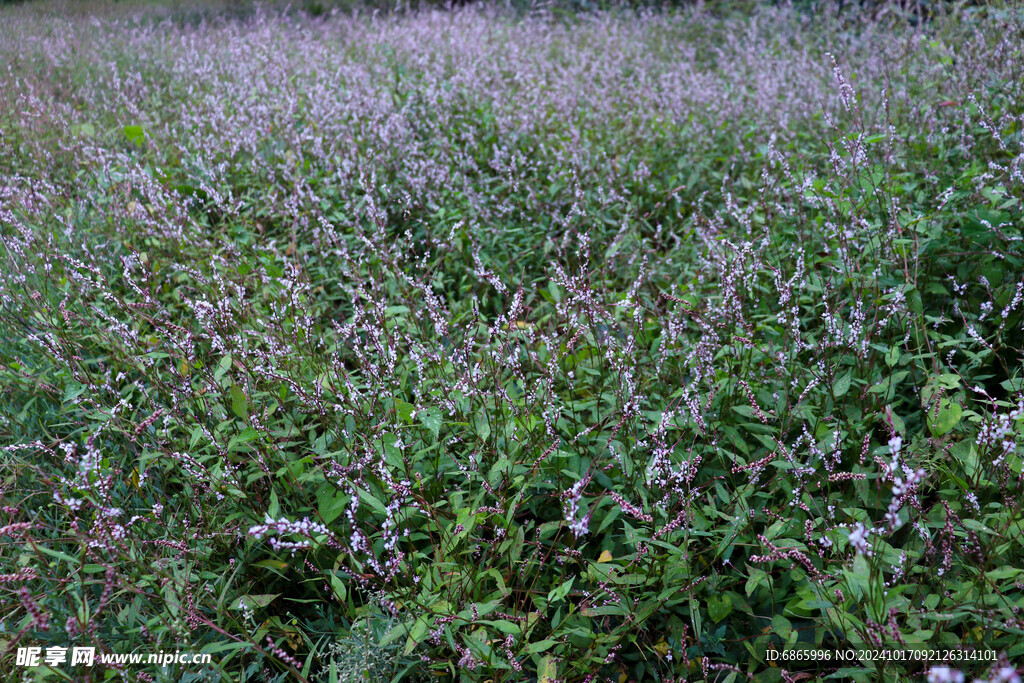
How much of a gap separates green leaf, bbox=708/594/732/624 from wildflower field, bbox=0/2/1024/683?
0.01 metres

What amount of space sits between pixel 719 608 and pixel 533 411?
935mm

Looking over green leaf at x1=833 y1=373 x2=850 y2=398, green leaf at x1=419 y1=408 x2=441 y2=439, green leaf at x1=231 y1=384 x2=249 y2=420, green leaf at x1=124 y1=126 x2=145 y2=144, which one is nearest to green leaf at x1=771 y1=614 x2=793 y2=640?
green leaf at x1=833 y1=373 x2=850 y2=398

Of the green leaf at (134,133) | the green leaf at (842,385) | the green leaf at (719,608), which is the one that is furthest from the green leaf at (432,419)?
the green leaf at (134,133)

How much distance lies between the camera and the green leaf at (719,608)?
197 centimetres

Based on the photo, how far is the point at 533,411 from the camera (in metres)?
2.35

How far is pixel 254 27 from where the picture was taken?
31.5 feet

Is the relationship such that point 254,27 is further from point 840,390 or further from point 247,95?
point 840,390

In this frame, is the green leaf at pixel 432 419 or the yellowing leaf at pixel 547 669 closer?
the yellowing leaf at pixel 547 669

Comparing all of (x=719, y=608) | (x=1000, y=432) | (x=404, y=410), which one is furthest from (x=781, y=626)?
(x=404, y=410)

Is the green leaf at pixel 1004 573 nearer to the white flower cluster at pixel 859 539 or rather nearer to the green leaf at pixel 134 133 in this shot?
the white flower cluster at pixel 859 539

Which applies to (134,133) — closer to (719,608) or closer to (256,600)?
(256,600)

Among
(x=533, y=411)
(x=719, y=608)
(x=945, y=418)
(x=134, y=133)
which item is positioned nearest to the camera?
(x=719, y=608)

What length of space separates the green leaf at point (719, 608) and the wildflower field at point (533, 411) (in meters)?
0.01

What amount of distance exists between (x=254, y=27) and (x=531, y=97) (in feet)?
21.6
